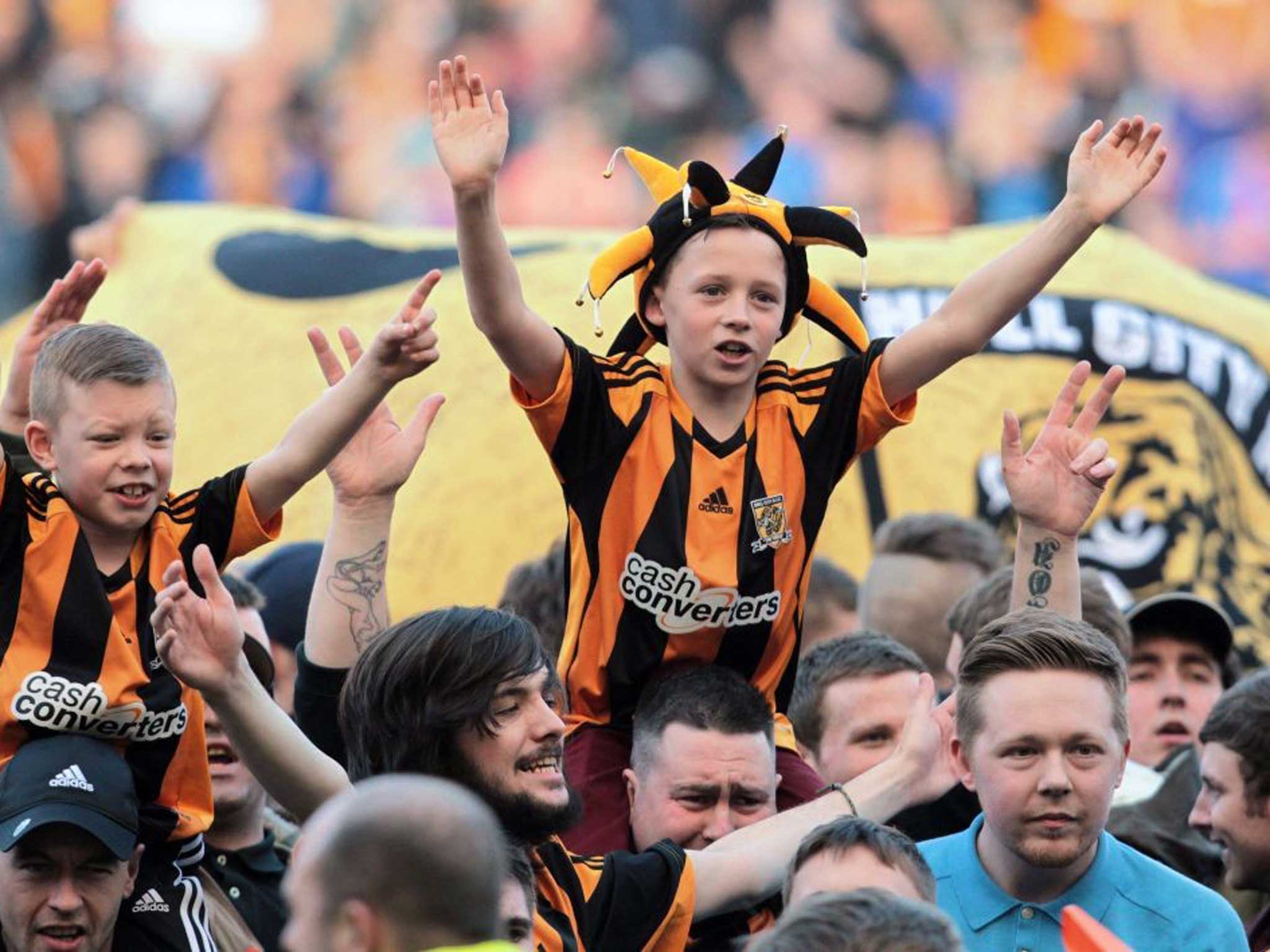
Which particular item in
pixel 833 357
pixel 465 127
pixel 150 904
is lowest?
pixel 150 904

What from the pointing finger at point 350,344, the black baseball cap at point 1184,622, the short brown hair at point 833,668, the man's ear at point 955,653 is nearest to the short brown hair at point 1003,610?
the man's ear at point 955,653

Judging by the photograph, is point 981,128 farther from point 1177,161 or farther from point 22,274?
point 22,274

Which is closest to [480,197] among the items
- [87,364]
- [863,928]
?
[87,364]

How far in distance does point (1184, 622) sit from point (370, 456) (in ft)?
8.03

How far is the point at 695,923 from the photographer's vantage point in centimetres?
442

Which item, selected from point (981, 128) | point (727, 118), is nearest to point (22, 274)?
point (727, 118)

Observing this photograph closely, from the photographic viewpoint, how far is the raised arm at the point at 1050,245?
478 centimetres

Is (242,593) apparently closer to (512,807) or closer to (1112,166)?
(512,807)

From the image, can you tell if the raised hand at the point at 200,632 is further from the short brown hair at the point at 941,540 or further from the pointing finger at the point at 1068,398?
the short brown hair at the point at 941,540

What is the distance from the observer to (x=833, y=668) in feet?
18.1

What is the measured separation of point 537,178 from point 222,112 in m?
2.38

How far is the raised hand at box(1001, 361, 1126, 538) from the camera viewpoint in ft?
16.6

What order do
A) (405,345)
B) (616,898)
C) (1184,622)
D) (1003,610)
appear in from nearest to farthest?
1. (616,898)
2. (405,345)
3. (1003,610)
4. (1184,622)

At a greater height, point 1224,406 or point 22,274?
point 22,274
